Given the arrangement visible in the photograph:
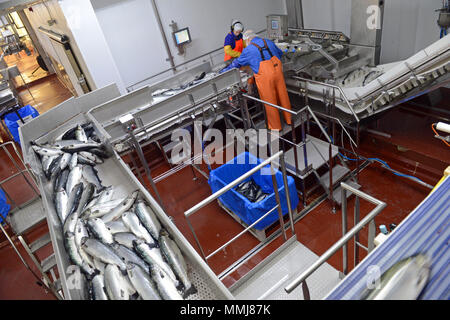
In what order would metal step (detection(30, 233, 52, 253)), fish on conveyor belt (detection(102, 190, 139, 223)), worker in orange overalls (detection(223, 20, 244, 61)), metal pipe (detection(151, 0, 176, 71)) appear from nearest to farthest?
fish on conveyor belt (detection(102, 190, 139, 223))
metal step (detection(30, 233, 52, 253))
worker in orange overalls (detection(223, 20, 244, 61))
metal pipe (detection(151, 0, 176, 71))

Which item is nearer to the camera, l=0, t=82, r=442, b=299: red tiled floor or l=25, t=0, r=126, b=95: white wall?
l=0, t=82, r=442, b=299: red tiled floor

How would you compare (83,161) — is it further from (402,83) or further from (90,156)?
(402,83)

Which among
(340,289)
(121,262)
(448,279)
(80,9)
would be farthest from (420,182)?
(80,9)

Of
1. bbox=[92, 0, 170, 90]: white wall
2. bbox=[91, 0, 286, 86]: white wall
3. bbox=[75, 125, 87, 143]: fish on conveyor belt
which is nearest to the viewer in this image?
bbox=[75, 125, 87, 143]: fish on conveyor belt

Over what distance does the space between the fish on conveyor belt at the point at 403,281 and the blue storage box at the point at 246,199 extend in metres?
2.33

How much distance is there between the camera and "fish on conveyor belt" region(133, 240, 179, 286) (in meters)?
1.98

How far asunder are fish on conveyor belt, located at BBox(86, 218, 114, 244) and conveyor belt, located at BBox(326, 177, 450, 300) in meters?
1.70

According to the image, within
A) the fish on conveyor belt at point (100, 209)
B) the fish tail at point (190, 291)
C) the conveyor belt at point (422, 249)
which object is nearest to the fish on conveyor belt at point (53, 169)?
the fish on conveyor belt at point (100, 209)

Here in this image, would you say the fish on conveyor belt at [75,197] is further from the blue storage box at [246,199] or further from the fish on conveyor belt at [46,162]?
the blue storage box at [246,199]

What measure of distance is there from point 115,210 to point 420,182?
3886 mm

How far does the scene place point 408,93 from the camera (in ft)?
13.1

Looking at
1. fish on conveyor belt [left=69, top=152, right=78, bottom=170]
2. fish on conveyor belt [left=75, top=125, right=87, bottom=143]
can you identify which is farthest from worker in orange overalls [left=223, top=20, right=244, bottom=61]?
fish on conveyor belt [left=69, top=152, right=78, bottom=170]

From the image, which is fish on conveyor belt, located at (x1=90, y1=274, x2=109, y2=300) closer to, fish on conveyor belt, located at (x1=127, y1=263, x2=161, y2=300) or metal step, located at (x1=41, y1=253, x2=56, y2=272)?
fish on conveyor belt, located at (x1=127, y1=263, x2=161, y2=300)

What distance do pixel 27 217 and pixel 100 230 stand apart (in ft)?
5.02
